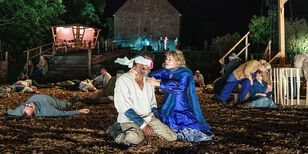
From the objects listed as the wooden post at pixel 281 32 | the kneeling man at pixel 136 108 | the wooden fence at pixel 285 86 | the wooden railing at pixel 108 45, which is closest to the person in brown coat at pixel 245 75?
the wooden fence at pixel 285 86

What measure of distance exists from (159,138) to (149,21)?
90.9 feet

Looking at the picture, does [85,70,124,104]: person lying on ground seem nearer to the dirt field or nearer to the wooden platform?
the dirt field

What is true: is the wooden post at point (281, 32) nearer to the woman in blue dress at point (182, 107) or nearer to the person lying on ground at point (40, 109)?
the woman in blue dress at point (182, 107)

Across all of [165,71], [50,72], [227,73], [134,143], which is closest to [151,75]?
[165,71]

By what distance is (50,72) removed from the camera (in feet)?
53.3

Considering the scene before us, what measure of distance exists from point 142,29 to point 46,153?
28276 millimetres

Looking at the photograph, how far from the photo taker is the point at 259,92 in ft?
25.3

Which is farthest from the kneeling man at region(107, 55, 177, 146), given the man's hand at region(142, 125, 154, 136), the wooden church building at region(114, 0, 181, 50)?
the wooden church building at region(114, 0, 181, 50)

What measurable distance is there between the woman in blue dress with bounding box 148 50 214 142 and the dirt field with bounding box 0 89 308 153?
164mm

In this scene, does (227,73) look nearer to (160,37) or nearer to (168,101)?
(168,101)

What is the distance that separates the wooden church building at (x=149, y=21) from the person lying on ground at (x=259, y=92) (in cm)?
2345

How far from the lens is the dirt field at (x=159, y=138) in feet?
12.0

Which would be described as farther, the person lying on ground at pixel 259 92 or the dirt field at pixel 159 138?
the person lying on ground at pixel 259 92

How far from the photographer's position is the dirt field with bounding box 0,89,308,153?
364 cm
